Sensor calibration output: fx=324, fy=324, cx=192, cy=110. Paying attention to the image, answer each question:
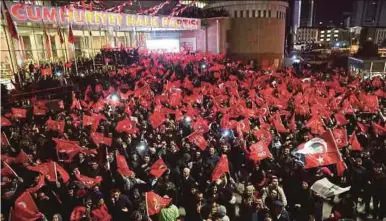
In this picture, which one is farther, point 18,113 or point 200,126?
point 18,113

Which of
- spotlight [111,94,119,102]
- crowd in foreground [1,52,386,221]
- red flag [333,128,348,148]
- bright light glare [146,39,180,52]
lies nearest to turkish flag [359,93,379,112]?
crowd in foreground [1,52,386,221]

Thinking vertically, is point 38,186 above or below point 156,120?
below

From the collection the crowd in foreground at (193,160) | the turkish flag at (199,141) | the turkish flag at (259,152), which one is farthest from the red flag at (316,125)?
the turkish flag at (199,141)

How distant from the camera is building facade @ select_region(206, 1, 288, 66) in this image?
99.3 feet

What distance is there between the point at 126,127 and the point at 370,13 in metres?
82.5

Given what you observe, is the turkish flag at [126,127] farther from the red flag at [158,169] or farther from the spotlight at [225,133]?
the red flag at [158,169]

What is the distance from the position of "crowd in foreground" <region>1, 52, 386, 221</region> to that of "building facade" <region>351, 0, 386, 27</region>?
71395mm

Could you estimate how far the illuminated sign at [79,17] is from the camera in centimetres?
1291

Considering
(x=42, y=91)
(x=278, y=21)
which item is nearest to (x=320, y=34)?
(x=278, y=21)

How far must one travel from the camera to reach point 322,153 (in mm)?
6805

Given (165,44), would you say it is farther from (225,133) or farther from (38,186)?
(38,186)

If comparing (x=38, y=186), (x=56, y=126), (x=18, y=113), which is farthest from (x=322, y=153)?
(x=18, y=113)

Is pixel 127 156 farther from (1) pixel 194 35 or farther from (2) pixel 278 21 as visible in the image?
(2) pixel 278 21

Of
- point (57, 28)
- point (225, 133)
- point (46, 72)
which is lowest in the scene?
point (225, 133)
